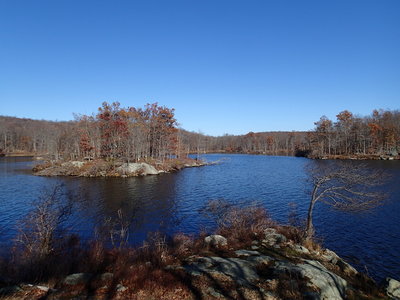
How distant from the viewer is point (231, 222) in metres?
17.8

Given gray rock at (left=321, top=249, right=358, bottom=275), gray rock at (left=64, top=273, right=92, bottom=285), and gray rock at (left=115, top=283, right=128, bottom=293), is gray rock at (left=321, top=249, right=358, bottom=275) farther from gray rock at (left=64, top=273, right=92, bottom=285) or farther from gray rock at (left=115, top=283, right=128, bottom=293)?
gray rock at (left=64, top=273, right=92, bottom=285)

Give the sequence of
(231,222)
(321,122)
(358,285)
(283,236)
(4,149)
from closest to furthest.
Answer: (358,285)
(283,236)
(231,222)
(321,122)
(4,149)

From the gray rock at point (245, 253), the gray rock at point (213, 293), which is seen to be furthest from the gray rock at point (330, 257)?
the gray rock at point (213, 293)

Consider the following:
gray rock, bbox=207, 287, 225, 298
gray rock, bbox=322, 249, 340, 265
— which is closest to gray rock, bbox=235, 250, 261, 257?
gray rock, bbox=207, 287, 225, 298

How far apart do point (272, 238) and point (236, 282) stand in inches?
274

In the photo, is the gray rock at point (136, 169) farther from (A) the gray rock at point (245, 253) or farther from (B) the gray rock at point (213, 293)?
(B) the gray rock at point (213, 293)

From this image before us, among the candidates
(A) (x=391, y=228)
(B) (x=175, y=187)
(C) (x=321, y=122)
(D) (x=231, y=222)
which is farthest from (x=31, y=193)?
(C) (x=321, y=122)

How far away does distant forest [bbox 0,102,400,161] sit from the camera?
6147 cm

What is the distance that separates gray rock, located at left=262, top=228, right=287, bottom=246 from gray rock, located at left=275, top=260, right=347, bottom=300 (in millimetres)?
3256

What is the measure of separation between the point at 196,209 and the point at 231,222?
31.2ft

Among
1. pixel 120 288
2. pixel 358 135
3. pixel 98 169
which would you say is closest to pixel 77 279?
pixel 120 288

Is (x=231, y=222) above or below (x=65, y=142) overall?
below

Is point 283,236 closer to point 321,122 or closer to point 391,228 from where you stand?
point 391,228

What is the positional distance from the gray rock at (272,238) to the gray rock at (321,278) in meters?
3.26
